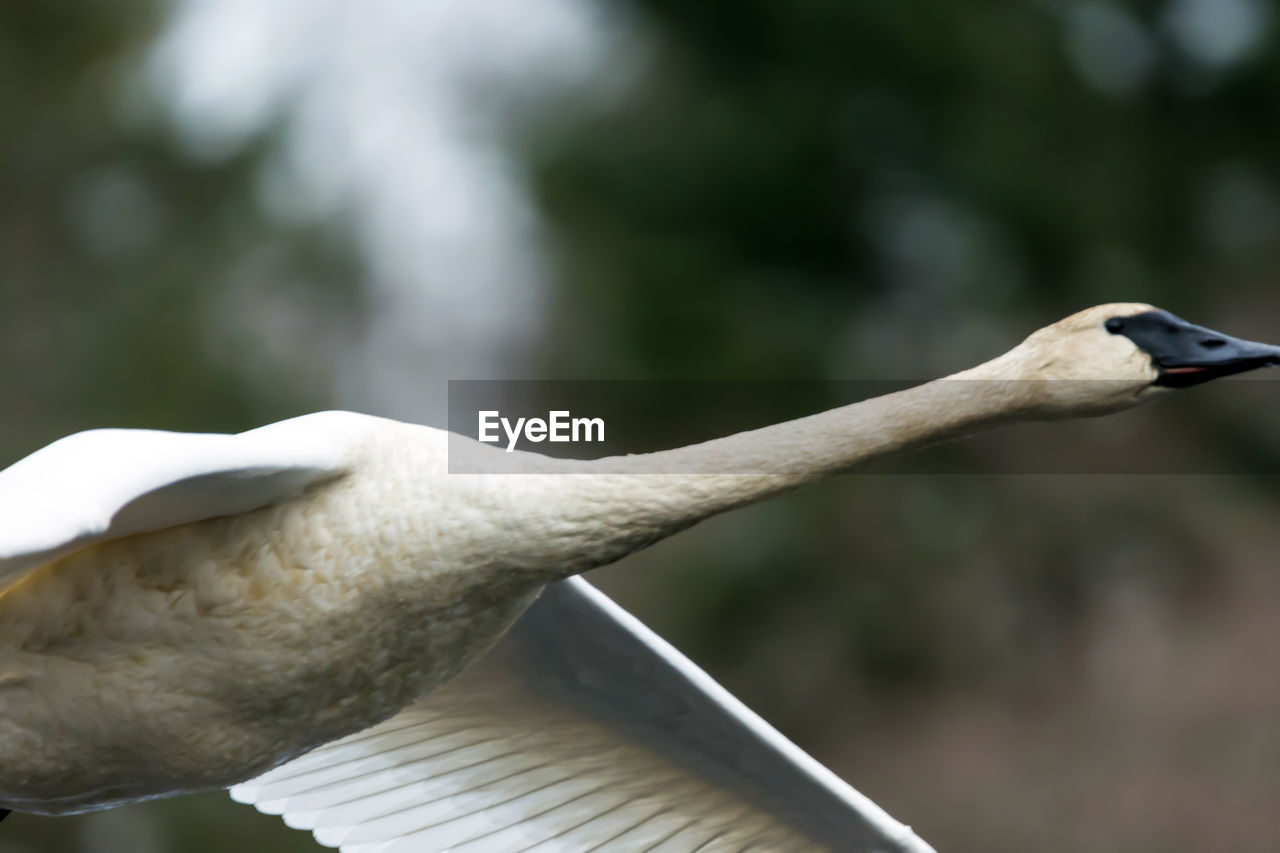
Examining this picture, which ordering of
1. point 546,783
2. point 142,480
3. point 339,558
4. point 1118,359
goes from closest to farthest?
point 142,480 < point 339,558 < point 1118,359 < point 546,783

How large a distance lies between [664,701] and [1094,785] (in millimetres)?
4819

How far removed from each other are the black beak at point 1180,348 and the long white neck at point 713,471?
0.67ft

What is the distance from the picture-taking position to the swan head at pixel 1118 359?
2211 millimetres

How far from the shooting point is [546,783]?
9.48 feet

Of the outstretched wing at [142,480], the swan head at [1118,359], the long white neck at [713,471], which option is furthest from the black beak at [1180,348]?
the outstretched wing at [142,480]

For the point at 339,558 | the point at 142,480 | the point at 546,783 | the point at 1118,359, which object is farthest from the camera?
the point at 546,783

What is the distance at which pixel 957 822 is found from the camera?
23.1 feet

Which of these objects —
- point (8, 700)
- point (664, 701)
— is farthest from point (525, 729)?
point (8, 700)

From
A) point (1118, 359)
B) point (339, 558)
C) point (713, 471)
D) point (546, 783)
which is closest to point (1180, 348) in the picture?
point (1118, 359)

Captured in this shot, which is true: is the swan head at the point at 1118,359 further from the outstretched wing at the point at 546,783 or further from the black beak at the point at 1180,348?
the outstretched wing at the point at 546,783

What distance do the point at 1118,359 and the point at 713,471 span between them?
0.58 meters

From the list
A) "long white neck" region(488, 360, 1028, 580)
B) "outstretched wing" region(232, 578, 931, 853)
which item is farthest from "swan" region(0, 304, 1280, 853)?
"outstretched wing" region(232, 578, 931, 853)

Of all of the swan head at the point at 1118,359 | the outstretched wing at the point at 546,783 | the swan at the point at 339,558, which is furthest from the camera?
the outstretched wing at the point at 546,783

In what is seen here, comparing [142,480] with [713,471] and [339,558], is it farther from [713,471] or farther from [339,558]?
[713,471]
